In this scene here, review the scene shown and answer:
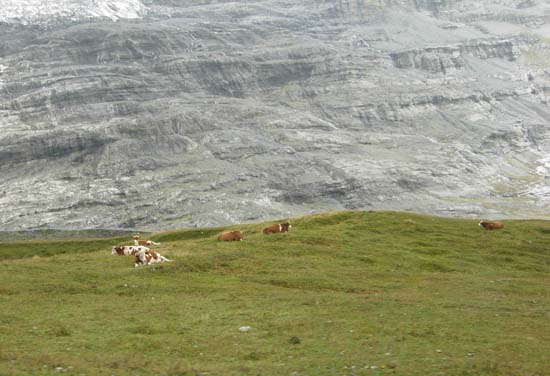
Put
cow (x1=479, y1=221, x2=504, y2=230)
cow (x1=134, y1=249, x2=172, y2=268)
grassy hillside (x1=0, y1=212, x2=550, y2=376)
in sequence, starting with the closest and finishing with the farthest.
Result: grassy hillside (x1=0, y1=212, x2=550, y2=376)
cow (x1=134, y1=249, x2=172, y2=268)
cow (x1=479, y1=221, x2=504, y2=230)

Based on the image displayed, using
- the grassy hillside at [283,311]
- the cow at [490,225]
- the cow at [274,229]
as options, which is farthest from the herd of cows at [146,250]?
the cow at [490,225]

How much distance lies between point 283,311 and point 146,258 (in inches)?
616

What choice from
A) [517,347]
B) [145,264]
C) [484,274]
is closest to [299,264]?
[145,264]

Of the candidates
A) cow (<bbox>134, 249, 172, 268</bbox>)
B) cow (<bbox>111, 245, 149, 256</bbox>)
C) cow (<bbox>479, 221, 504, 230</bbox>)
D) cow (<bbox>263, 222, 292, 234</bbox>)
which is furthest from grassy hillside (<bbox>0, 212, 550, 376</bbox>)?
cow (<bbox>479, 221, 504, 230</bbox>)

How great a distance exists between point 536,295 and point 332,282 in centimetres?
1294

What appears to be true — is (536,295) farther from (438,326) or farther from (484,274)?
(438,326)

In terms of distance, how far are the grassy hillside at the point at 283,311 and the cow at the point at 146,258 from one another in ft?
3.55

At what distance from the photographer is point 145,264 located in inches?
1748

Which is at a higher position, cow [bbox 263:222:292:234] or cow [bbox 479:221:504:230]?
cow [bbox 263:222:292:234]

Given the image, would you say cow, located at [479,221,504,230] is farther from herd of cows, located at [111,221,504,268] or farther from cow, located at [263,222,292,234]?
cow, located at [263,222,292,234]

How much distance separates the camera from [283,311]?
32094 mm

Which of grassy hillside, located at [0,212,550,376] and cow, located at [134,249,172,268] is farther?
cow, located at [134,249,172,268]

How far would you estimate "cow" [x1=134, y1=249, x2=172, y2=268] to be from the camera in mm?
44531

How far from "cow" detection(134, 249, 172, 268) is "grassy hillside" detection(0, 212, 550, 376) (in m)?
1.08
